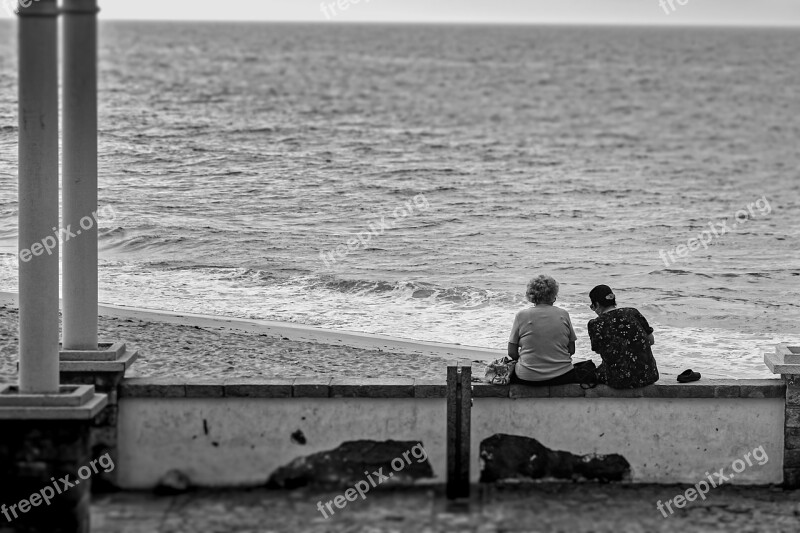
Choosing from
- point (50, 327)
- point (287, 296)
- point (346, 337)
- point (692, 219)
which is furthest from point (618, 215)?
point (50, 327)

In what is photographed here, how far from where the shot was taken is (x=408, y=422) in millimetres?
8250

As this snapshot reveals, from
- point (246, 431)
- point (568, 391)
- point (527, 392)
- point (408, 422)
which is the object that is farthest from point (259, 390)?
point (568, 391)

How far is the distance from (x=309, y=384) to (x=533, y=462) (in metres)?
1.66

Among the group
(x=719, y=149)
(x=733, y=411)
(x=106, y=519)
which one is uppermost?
(x=719, y=149)

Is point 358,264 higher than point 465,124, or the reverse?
point 465,124

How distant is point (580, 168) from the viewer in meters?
49.1

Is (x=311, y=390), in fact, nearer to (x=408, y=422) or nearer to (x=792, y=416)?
(x=408, y=422)

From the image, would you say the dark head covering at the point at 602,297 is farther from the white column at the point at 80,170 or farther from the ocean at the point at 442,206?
the ocean at the point at 442,206

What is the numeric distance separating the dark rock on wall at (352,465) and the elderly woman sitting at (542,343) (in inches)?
36.5

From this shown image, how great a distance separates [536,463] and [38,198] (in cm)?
380

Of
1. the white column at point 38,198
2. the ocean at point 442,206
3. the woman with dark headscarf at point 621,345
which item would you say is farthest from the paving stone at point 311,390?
the ocean at point 442,206

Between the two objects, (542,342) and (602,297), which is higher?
(602,297)

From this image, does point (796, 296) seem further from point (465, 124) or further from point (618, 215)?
point (465, 124)

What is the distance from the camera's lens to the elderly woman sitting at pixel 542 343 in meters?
8.37
